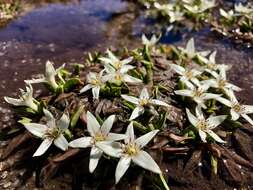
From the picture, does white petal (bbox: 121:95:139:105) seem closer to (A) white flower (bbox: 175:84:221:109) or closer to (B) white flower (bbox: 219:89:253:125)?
(A) white flower (bbox: 175:84:221:109)

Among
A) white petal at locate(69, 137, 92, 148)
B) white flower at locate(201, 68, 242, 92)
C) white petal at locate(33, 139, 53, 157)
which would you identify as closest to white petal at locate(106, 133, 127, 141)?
white petal at locate(69, 137, 92, 148)

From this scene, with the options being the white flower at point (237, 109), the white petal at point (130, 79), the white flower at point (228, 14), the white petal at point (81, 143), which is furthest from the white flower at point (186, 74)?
the white flower at point (228, 14)

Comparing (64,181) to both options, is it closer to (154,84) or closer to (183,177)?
(183,177)

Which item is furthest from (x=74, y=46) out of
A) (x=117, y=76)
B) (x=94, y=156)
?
(x=94, y=156)

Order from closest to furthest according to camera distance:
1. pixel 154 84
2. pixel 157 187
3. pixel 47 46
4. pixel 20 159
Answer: pixel 157 187
pixel 20 159
pixel 154 84
pixel 47 46

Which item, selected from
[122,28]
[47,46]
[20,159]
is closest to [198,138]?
[20,159]

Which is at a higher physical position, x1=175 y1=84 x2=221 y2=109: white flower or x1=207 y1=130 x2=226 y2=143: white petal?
x1=175 y1=84 x2=221 y2=109: white flower
